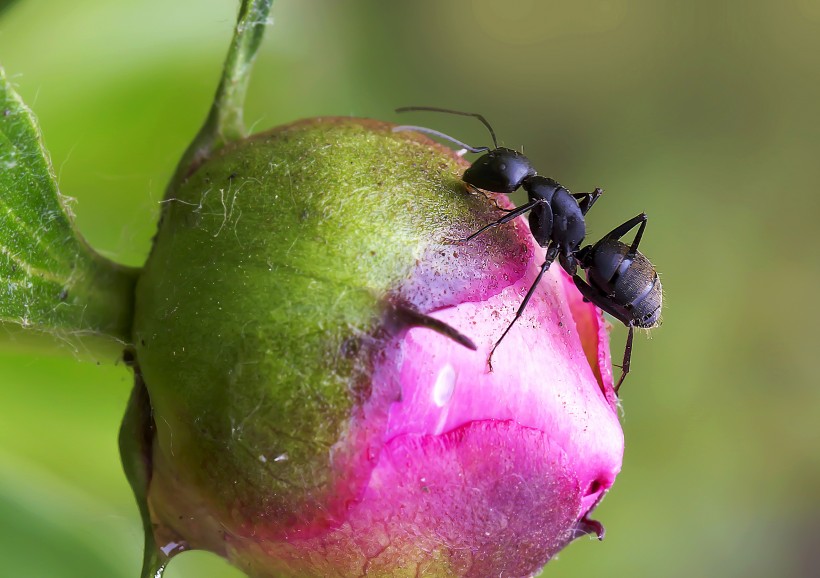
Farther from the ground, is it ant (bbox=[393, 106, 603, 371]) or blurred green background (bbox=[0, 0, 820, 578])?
ant (bbox=[393, 106, 603, 371])

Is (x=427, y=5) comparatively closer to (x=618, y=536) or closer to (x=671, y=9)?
(x=671, y=9)

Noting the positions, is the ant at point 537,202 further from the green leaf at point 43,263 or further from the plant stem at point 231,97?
the green leaf at point 43,263

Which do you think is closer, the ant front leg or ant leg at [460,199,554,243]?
ant leg at [460,199,554,243]

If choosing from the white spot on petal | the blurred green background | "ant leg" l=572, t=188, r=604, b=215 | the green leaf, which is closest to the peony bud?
the white spot on petal

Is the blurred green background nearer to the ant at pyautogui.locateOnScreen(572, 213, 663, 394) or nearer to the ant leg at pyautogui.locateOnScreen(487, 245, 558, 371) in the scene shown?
the ant at pyautogui.locateOnScreen(572, 213, 663, 394)

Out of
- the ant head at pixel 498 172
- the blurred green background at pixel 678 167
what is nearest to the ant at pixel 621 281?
the ant head at pixel 498 172
